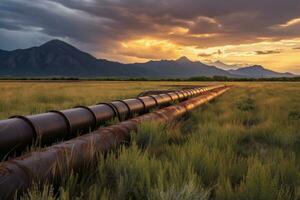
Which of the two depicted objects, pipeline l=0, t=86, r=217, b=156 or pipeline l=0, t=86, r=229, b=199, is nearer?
pipeline l=0, t=86, r=229, b=199

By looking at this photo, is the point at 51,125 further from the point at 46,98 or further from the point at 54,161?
the point at 46,98

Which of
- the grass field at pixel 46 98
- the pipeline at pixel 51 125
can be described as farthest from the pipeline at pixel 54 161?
the grass field at pixel 46 98

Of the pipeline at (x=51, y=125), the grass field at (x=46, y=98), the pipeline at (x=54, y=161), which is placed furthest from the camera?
the grass field at (x=46, y=98)

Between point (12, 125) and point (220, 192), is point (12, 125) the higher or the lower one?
the higher one

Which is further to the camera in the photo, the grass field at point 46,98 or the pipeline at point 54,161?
the grass field at point 46,98

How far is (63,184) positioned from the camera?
3771 mm

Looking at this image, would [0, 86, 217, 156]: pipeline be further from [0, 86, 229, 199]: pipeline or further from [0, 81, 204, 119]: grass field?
[0, 81, 204, 119]: grass field

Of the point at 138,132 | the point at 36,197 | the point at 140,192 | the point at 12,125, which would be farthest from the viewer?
the point at 138,132

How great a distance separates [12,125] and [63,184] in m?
1.59

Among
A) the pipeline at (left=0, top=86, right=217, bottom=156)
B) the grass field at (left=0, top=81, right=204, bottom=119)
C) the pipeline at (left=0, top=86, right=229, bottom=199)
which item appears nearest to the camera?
the pipeline at (left=0, top=86, right=229, bottom=199)

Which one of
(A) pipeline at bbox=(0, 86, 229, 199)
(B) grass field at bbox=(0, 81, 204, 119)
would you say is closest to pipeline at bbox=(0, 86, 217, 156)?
(A) pipeline at bbox=(0, 86, 229, 199)

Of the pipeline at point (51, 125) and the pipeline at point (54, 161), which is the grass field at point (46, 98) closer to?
the pipeline at point (51, 125)

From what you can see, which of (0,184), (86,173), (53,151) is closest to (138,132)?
(86,173)

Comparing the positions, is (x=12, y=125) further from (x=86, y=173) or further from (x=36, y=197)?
(x=36, y=197)
